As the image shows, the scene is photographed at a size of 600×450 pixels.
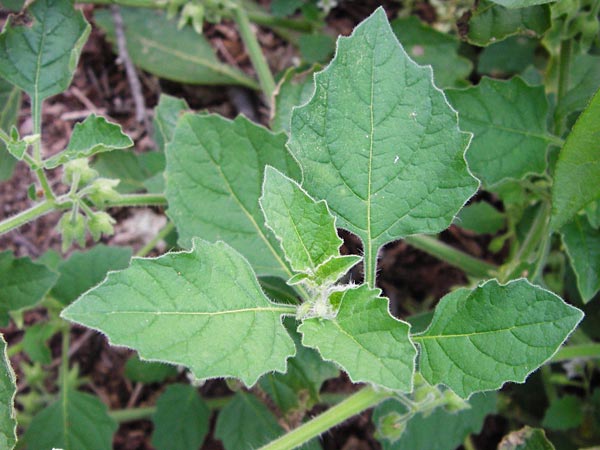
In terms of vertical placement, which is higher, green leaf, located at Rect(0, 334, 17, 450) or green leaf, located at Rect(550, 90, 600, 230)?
green leaf, located at Rect(550, 90, 600, 230)

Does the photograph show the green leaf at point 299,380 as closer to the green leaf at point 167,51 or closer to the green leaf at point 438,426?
the green leaf at point 438,426

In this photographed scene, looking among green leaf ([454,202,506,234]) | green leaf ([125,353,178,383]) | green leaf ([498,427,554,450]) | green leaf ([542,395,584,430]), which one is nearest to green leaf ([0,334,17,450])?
green leaf ([125,353,178,383])

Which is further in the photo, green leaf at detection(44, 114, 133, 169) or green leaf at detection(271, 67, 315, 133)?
green leaf at detection(271, 67, 315, 133)

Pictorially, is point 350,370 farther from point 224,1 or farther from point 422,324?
point 224,1

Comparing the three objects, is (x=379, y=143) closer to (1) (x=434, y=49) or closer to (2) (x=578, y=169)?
(2) (x=578, y=169)

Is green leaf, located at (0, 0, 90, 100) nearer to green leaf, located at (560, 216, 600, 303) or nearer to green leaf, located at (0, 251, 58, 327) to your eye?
green leaf, located at (0, 251, 58, 327)

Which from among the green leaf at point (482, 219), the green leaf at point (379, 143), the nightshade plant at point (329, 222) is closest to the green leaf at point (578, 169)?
the nightshade plant at point (329, 222)

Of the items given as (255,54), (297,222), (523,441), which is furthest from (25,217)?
(523,441)

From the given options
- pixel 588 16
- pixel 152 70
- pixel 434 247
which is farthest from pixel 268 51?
pixel 588 16
